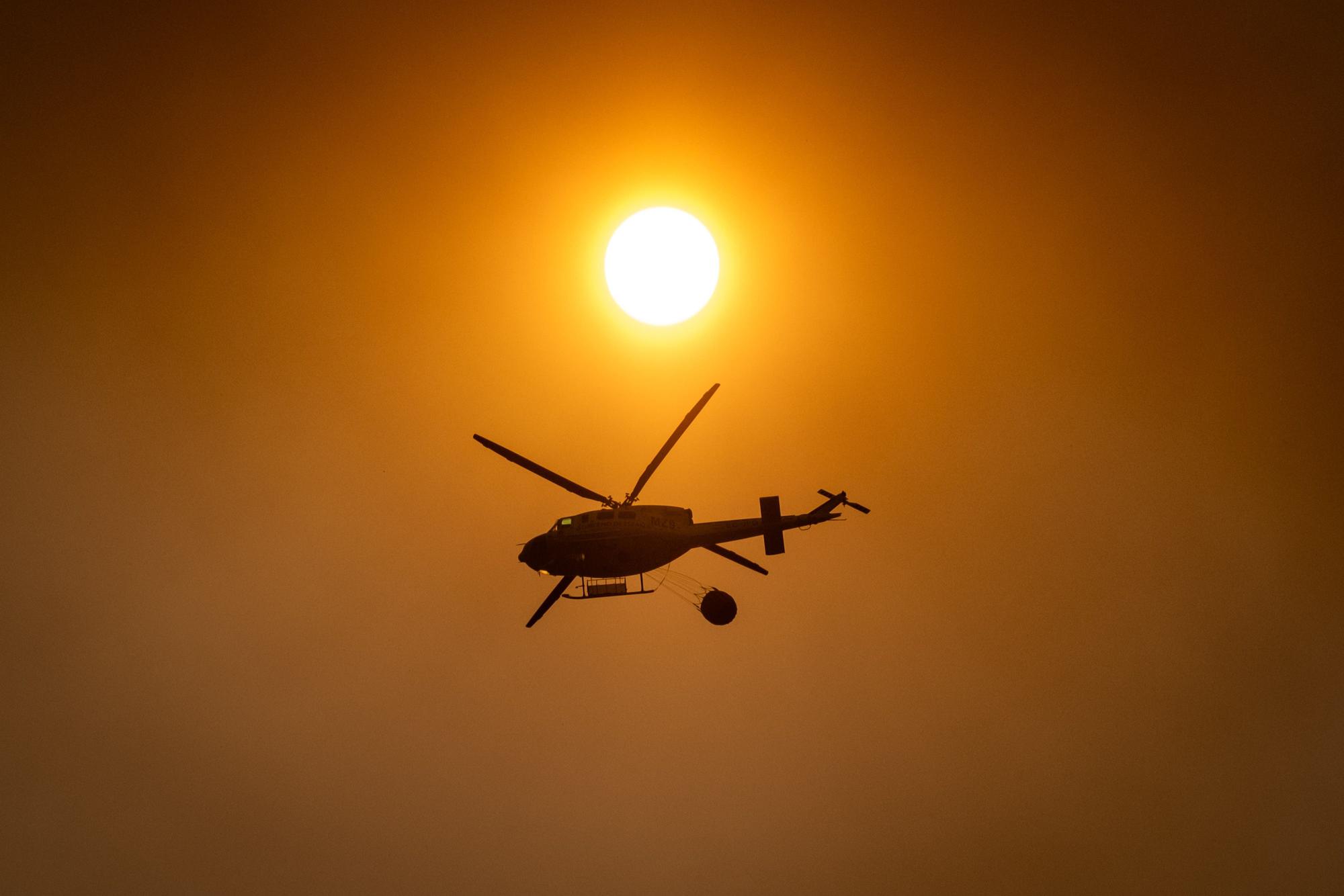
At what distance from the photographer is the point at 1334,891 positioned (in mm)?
12172

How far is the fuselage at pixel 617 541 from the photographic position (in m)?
9.49

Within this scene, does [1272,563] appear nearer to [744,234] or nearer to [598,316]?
[744,234]

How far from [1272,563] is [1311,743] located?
2484mm

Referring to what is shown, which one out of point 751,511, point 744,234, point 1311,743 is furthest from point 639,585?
point 1311,743

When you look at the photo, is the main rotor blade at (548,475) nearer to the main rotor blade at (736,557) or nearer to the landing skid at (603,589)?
the landing skid at (603,589)

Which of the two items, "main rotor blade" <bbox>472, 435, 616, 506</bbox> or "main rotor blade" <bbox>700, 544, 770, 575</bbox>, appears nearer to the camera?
"main rotor blade" <bbox>472, 435, 616, 506</bbox>

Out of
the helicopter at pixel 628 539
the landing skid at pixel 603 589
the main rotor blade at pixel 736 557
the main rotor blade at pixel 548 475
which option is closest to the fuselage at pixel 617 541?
the helicopter at pixel 628 539

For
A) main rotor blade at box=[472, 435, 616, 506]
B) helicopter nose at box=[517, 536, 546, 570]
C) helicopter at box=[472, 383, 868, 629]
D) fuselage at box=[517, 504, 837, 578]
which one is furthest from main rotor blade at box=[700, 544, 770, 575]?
helicopter nose at box=[517, 536, 546, 570]

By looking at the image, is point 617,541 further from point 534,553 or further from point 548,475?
point 548,475

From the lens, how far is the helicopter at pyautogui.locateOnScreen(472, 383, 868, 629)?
951 centimetres

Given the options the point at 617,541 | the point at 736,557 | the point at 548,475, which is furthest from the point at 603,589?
the point at 736,557

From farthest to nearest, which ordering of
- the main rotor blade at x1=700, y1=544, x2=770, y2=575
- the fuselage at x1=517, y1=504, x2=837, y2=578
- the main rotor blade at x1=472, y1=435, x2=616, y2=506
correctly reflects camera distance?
the main rotor blade at x1=700, y1=544, x2=770, y2=575 → the main rotor blade at x1=472, y1=435, x2=616, y2=506 → the fuselage at x1=517, y1=504, x2=837, y2=578

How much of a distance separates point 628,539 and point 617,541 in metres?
0.11

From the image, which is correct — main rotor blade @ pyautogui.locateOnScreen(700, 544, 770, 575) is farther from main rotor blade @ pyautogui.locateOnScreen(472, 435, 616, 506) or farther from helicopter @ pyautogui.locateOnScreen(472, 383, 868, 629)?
main rotor blade @ pyautogui.locateOnScreen(472, 435, 616, 506)
